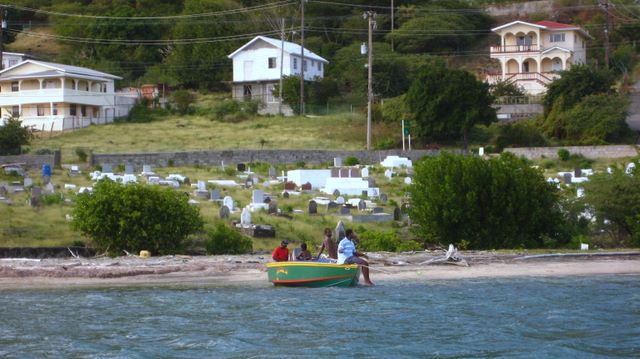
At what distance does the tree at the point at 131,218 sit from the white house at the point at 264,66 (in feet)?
154

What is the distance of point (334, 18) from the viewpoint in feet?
333

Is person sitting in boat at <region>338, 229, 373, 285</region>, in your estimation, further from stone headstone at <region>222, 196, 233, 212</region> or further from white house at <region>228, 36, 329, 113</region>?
white house at <region>228, 36, 329, 113</region>

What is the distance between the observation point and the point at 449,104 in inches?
2591

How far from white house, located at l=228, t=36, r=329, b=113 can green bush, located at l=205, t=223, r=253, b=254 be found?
151 feet

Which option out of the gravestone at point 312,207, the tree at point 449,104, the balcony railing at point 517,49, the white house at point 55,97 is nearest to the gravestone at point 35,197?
the gravestone at point 312,207

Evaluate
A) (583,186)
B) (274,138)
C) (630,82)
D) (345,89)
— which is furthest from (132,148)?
(630,82)

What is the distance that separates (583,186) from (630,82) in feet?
142

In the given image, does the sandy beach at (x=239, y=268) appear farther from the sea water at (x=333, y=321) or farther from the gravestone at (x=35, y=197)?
the gravestone at (x=35, y=197)

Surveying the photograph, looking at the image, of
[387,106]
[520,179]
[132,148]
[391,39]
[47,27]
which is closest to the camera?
[520,179]

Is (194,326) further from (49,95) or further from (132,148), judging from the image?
(49,95)

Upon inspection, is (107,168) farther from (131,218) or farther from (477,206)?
(477,206)

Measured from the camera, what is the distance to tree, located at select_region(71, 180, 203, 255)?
3594 cm

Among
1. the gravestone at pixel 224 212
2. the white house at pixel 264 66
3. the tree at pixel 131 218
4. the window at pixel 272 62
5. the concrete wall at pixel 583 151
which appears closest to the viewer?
the tree at pixel 131 218

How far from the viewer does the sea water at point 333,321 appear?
2189 cm
